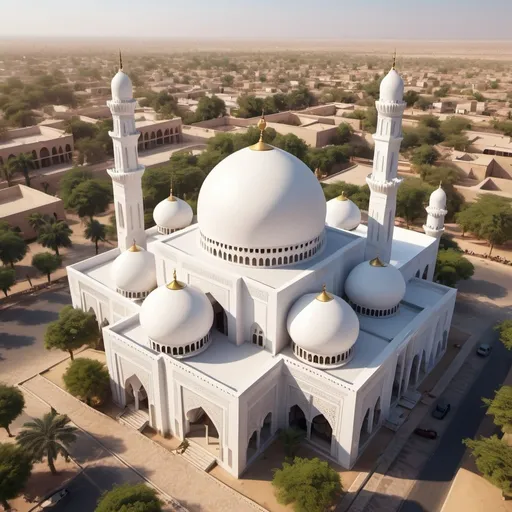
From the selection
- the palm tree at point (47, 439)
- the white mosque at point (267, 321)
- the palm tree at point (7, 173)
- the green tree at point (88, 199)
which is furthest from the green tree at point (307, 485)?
the palm tree at point (7, 173)

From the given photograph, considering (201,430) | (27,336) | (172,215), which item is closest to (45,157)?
(172,215)

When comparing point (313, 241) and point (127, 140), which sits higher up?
point (127, 140)

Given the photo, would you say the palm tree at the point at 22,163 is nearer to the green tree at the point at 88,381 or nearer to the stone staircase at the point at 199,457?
→ the green tree at the point at 88,381

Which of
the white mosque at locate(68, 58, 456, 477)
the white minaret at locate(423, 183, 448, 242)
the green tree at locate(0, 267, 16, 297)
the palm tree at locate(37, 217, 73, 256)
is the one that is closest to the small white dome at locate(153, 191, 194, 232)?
the white mosque at locate(68, 58, 456, 477)

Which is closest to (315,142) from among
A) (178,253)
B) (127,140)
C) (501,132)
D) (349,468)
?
(501,132)

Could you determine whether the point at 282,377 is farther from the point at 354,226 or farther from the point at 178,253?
the point at 354,226

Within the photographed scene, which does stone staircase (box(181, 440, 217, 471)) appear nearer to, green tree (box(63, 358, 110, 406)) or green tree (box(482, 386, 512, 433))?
green tree (box(63, 358, 110, 406))
